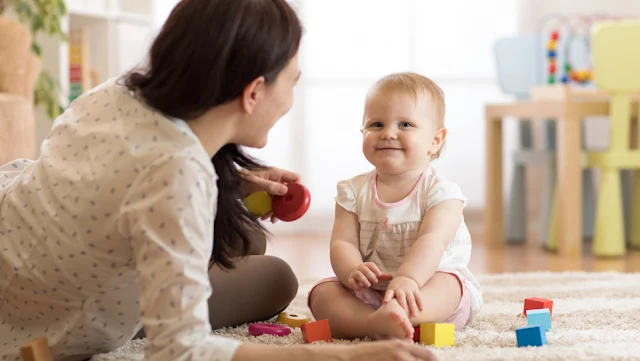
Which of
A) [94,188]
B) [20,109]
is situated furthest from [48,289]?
[20,109]

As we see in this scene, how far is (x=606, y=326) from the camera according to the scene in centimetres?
138

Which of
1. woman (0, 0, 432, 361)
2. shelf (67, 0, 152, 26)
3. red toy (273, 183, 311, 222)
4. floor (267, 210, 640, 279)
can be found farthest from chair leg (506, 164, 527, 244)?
woman (0, 0, 432, 361)

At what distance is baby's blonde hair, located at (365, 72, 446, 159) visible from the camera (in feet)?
4.50

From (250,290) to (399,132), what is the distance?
→ 0.35m

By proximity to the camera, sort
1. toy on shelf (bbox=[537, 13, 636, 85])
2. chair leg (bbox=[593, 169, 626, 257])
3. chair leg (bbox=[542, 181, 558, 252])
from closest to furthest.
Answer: chair leg (bbox=[593, 169, 626, 257]) → chair leg (bbox=[542, 181, 558, 252]) → toy on shelf (bbox=[537, 13, 636, 85])

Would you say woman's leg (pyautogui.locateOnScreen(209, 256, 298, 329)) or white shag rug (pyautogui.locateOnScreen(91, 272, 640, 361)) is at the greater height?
woman's leg (pyautogui.locateOnScreen(209, 256, 298, 329))

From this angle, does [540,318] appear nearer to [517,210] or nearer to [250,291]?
[250,291]

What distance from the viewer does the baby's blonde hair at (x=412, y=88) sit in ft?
4.50

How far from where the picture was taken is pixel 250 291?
141 centimetres

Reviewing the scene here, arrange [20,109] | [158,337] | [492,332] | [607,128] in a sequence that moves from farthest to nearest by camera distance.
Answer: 1. [607,128]
2. [20,109]
3. [492,332]
4. [158,337]

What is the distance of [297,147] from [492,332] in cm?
236

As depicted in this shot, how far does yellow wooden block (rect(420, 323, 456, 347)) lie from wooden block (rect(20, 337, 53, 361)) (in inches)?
20.5

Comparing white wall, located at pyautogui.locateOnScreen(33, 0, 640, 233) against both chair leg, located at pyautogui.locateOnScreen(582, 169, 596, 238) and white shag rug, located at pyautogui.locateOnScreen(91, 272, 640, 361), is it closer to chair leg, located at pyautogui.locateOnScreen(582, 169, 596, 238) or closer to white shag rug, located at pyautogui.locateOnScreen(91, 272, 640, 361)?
chair leg, located at pyautogui.locateOnScreen(582, 169, 596, 238)

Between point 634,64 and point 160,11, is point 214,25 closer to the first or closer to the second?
point 634,64
